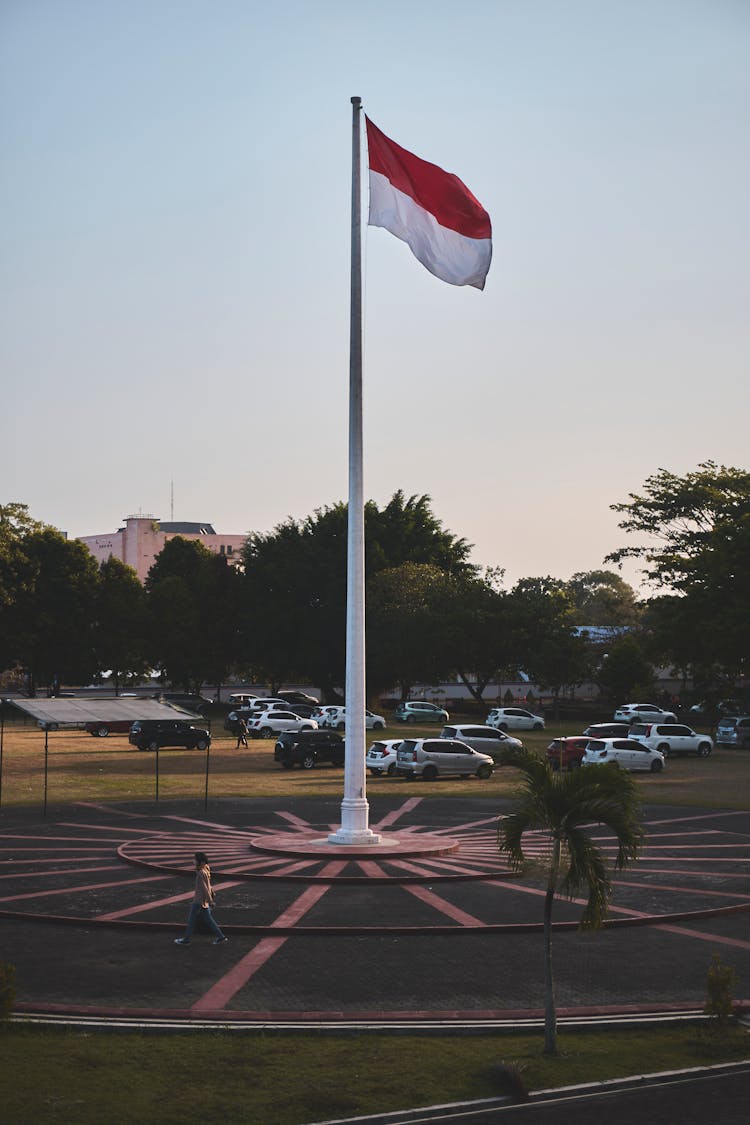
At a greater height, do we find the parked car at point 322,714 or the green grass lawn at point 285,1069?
the parked car at point 322,714

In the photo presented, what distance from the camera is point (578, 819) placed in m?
14.6

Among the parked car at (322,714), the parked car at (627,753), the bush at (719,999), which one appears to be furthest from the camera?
the parked car at (322,714)

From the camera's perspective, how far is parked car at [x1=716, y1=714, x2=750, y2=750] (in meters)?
67.7

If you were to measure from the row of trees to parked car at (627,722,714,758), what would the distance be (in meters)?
7.62

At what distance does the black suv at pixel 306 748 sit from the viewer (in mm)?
52000

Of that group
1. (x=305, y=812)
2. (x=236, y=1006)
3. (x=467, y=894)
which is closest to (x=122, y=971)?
(x=236, y=1006)

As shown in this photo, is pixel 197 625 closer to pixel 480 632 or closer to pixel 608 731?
pixel 480 632

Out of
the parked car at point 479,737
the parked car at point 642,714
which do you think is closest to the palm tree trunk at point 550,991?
the parked car at point 479,737

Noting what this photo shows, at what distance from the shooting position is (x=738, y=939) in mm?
20797

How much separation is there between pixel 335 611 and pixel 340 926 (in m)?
73.3

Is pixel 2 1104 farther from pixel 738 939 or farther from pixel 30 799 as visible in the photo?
pixel 30 799

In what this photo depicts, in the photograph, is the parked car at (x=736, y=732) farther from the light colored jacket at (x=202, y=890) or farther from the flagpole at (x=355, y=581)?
the light colored jacket at (x=202, y=890)

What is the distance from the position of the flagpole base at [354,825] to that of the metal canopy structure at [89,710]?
412 inches

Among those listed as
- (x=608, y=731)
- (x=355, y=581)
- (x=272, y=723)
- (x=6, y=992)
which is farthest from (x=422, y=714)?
(x=6, y=992)
